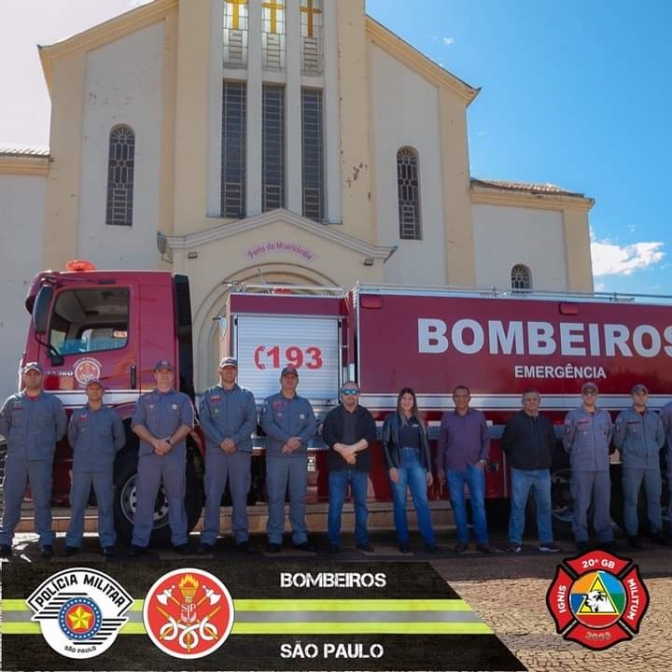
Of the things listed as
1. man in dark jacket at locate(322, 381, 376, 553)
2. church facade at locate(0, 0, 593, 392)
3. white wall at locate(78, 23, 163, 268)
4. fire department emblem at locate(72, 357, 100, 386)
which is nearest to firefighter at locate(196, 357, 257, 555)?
man in dark jacket at locate(322, 381, 376, 553)

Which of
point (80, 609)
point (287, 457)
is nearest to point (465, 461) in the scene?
point (287, 457)

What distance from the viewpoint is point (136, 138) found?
1738 centimetres

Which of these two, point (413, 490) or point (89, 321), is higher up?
point (89, 321)

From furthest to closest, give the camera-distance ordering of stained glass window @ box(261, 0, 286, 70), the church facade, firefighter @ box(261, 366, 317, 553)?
stained glass window @ box(261, 0, 286, 70) < the church facade < firefighter @ box(261, 366, 317, 553)

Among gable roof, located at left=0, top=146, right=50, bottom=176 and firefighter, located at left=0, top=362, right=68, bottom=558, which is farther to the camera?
gable roof, located at left=0, top=146, right=50, bottom=176

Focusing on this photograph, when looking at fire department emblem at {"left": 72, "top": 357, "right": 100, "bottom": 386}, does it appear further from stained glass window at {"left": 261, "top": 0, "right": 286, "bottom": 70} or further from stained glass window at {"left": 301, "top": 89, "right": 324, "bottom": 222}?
stained glass window at {"left": 261, "top": 0, "right": 286, "bottom": 70}

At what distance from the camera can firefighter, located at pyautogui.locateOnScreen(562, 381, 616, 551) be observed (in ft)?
24.2

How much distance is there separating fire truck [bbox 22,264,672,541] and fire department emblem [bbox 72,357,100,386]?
11 millimetres

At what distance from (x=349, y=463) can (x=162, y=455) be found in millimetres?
1832

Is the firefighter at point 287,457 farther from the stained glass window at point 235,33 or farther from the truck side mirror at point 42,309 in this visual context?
the stained glass window at point 235,33

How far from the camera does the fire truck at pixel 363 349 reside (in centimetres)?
727

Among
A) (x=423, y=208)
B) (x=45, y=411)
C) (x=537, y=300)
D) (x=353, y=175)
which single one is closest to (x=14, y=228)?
(x=353, y=175)

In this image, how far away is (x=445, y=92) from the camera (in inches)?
772

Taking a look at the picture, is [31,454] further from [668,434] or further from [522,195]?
[522,195]
